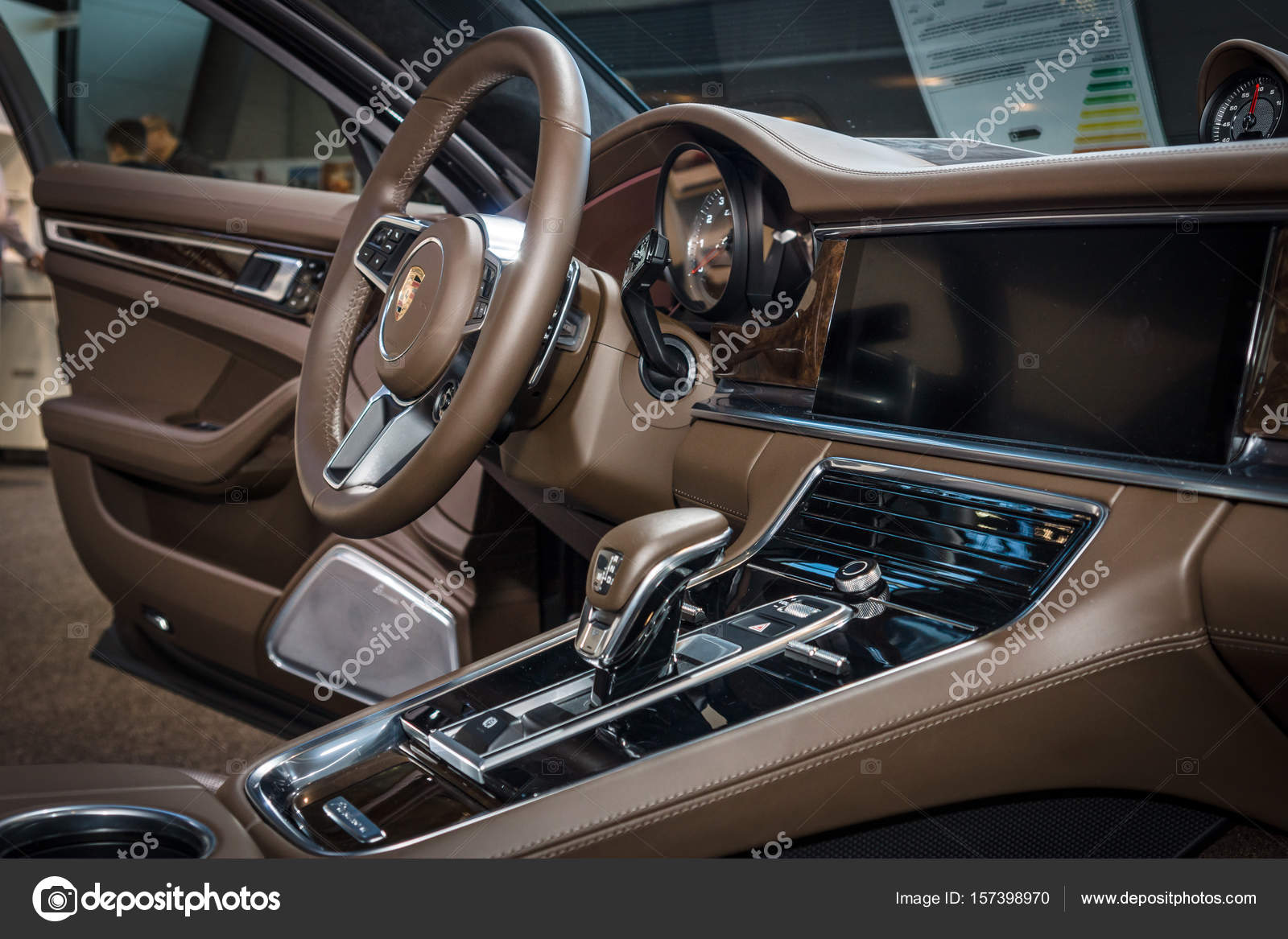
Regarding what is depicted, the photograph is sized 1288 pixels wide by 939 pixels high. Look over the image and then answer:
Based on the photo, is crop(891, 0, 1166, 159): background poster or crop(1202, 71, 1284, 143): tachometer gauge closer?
crop(1202, 71, 1284, 143): tachometer gauge

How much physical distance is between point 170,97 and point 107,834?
2.84m

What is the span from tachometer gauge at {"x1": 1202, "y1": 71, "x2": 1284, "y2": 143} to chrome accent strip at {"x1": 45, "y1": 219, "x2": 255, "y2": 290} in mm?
1344

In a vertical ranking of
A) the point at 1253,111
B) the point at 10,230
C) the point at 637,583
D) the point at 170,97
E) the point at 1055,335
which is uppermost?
the point at 170,97

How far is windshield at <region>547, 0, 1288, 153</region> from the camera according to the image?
3.42 feet

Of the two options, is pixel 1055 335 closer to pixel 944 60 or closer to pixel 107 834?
pixel 944 60

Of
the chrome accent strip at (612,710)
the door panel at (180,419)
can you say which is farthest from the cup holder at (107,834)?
the door panel at (180,419)

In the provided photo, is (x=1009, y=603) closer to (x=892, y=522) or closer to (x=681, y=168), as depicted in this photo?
(x=892, y=522)

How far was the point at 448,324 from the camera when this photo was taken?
2.98 ft

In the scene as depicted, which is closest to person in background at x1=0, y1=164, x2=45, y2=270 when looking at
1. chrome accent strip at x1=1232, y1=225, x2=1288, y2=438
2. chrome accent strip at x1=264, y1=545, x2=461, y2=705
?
chrome accent strip at x1=264, y1=545, x2=461, y2=705

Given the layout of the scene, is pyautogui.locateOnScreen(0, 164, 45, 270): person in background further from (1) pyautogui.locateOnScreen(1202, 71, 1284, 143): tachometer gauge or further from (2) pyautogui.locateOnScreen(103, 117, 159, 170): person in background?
(1) pyautogui.locateOnScreen(1202, 71, 1284, 143): tachometer gauge

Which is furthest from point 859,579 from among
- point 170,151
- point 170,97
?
point 170,97

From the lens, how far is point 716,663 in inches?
31.7

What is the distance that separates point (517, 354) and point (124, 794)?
0.47m

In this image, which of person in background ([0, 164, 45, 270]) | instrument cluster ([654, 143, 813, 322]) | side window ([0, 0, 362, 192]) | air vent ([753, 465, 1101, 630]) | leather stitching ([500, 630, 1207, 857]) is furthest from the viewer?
person in background ([0, 164, 45, 270])
